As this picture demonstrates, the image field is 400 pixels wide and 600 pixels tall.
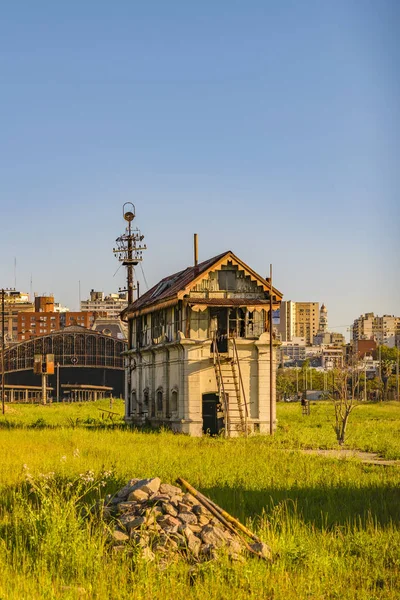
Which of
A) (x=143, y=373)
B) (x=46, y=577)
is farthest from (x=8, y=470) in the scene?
(x=143, y=373)

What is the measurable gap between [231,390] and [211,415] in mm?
3016

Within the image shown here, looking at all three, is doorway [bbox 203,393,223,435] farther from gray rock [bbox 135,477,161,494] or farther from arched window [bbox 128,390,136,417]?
gray rock [bbox 135,477,161,494]

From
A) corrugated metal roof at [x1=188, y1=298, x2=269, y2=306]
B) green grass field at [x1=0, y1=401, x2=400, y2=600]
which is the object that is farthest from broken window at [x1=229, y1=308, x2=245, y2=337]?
green grass field at [x1=0, y1=401, x2=400, y2=600]

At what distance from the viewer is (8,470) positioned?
2430cm

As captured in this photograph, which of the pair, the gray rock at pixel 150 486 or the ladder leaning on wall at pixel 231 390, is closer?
the gray rock at pixel 150 486

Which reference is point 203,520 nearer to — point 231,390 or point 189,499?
point 189,499

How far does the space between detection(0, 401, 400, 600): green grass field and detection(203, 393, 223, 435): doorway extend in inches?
437

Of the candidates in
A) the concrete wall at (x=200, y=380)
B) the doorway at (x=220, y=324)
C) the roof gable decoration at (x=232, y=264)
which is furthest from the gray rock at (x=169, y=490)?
the doorway at (x=220, y=324)

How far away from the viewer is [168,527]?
15719 millimetres

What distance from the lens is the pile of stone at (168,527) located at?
15.0 metres

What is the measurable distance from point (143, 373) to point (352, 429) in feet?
36.1

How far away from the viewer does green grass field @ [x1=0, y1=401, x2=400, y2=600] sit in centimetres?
1336

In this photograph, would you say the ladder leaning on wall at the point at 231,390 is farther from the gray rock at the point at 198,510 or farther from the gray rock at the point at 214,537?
the gray rock at the point at 214,537

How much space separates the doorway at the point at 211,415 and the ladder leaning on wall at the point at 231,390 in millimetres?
776
